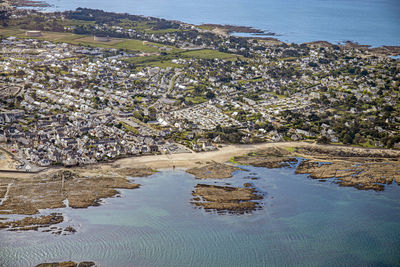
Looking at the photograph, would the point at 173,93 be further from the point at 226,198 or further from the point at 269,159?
the point at 226,198

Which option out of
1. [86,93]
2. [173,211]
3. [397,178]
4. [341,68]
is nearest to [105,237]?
[173,211]

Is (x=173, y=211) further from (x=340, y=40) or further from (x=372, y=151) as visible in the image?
(x=340, y=40)

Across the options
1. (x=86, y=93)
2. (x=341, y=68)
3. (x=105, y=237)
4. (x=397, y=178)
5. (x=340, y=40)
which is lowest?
(x=105, y=237)

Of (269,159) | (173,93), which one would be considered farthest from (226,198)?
(173,93)

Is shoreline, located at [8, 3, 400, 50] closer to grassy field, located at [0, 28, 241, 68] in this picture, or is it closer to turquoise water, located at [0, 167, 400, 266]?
grassy field, located at [0, 28, 241, 68]

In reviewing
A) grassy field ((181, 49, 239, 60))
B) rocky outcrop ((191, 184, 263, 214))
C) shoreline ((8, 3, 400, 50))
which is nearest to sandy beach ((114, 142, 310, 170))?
rocky outcrop ((191, 184, 263, 214))

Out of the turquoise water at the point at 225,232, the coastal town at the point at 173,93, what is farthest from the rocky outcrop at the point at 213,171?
the coastal town at the point at 173,93

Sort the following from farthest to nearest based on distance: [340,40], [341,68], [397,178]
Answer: [340,40] → [341,68] → [397,178]
